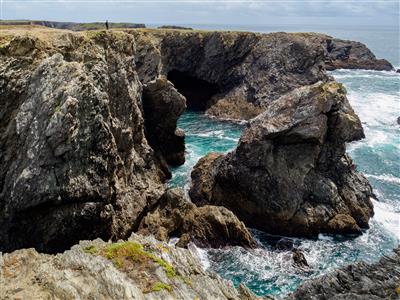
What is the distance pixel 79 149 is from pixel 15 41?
363 inches

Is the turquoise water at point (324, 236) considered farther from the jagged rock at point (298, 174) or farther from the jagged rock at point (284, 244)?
the jagged rock at point (298, 174)

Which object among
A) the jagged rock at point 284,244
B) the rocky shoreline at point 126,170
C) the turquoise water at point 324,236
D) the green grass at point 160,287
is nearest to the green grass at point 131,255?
the rocky shoreline at point 126,170

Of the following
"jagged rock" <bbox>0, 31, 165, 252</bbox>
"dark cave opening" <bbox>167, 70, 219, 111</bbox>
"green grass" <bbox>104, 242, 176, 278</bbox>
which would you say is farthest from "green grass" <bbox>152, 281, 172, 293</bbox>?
"dark cave opening" <bbox>167, 70, 219, 111</bbox>

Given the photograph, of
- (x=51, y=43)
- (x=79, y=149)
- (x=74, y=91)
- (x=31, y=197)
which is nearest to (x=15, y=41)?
(x=51, y=43)

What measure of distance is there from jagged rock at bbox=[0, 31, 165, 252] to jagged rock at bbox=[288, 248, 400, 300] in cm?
1535

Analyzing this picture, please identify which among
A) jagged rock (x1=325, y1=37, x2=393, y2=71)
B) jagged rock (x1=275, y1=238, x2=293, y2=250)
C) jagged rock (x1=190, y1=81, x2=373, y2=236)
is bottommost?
jagged rock (x1=275, y1=238, x2=293, y2=250)

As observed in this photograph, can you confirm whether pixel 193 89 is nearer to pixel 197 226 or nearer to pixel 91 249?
pixel 197 226

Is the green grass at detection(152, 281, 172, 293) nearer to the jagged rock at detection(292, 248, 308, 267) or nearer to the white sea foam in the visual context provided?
the jagged rock at detection(292, 248, 308, 267)

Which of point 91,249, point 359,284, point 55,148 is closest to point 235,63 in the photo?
point 55,148

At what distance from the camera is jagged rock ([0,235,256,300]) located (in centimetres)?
1491

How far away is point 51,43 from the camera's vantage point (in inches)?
1214

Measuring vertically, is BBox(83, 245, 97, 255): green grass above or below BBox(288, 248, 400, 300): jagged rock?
above

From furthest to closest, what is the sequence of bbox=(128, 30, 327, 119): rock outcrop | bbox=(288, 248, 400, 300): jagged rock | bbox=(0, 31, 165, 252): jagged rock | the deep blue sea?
bbox=(128, 30, 327, 119): rock outcrop
the deep blue sea
bbox=(0, 31, 165, 252): jagged rock
bbox=(288, 248, 400, 300): jagged rock

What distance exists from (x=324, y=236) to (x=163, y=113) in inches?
937
